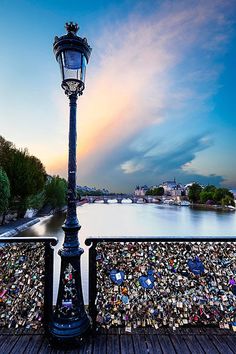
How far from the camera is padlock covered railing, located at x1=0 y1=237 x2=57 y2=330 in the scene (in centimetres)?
223

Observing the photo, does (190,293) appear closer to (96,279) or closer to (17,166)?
(96,279)

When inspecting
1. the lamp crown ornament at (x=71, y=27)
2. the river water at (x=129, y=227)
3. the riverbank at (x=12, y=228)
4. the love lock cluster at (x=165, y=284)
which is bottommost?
the river water at (x=129, y=227)

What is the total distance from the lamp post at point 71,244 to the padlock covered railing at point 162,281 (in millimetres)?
186

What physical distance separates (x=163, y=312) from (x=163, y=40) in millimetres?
7777

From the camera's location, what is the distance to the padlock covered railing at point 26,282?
2.23 m

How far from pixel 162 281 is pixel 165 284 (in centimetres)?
4

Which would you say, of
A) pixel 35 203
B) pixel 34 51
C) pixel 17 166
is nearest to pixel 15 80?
pixel 34 51

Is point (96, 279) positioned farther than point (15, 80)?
No

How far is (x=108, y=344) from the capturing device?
2.02m

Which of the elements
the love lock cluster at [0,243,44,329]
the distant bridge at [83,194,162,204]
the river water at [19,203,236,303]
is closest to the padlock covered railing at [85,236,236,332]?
the love lock cluster at [0,243,44,329]

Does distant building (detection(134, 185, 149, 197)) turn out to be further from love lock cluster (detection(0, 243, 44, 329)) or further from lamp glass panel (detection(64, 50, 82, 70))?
lamp glass panel (detection(64, 50, 82, 70))

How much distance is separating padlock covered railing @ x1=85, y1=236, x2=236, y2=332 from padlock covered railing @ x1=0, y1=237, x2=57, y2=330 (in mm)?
444

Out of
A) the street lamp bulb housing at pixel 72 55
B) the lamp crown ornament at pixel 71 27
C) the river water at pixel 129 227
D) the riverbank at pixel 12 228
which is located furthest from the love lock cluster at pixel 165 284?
the riverbank at pixel 12 228

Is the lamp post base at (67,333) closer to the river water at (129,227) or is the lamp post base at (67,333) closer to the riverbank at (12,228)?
the river water at (129,227)
